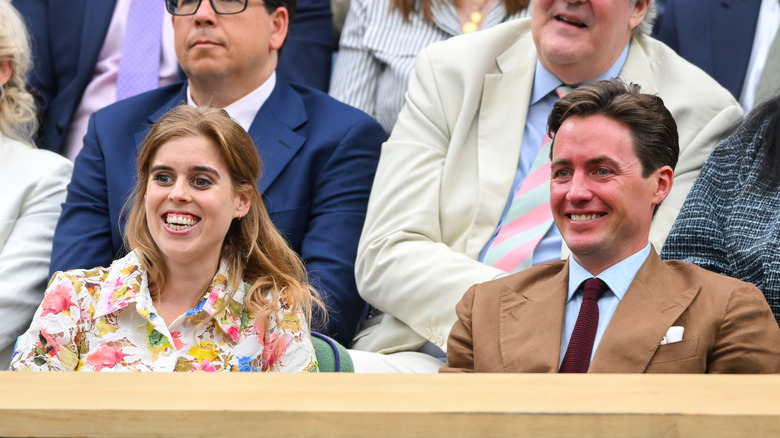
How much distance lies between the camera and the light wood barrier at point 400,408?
47.0 inches

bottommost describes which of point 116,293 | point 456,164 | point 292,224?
point 292,224

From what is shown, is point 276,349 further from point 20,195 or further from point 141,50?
point 141,50

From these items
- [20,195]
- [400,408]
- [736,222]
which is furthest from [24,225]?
[400,408]

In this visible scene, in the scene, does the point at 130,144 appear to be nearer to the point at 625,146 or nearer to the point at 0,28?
the point at 0,28

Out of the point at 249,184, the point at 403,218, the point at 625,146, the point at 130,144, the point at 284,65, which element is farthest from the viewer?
the point at 284,65

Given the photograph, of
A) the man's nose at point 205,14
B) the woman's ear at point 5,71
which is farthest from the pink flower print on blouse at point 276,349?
the woman's ear at point 5,71

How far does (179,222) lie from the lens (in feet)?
7.01

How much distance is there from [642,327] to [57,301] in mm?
1069

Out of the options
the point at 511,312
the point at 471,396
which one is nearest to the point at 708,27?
the point at 511,312

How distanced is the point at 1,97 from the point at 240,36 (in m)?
0.68

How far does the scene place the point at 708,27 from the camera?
125 inches

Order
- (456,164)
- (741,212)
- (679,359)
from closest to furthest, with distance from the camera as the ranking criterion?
(679,359) < (741,212) < (456,164)

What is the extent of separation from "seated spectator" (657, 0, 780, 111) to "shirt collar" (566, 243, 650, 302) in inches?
51.1

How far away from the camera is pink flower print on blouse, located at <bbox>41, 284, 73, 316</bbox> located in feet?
6.64
